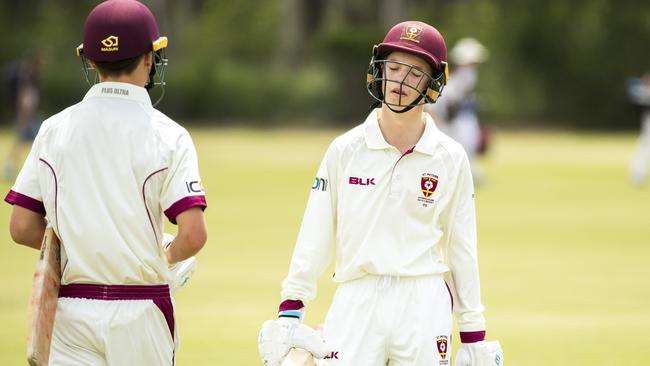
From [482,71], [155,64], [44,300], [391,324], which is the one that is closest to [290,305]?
[391,324]

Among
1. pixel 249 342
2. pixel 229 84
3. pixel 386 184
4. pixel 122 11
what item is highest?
pixel 229 84

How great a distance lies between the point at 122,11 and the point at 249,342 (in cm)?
511

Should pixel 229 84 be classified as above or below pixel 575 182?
above

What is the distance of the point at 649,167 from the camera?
28.2 meters

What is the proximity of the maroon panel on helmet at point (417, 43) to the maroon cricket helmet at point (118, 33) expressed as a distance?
3.43 ft

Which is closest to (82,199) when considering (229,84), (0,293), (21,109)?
(0,293)

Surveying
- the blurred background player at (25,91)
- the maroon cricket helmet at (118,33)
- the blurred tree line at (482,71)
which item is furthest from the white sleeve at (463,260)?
the blurred tree line at (482,71)

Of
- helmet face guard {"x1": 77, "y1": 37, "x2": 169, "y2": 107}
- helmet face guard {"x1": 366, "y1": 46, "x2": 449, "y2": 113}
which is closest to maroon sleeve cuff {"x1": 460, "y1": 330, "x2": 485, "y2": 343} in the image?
helmet face guard {"x1": 366, "y1": 46, "x2": 449, "y2": 113}

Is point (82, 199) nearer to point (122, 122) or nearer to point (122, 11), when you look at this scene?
point (122, 122)

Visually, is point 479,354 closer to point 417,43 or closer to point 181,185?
point 417,43

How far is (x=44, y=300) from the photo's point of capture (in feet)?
16.1

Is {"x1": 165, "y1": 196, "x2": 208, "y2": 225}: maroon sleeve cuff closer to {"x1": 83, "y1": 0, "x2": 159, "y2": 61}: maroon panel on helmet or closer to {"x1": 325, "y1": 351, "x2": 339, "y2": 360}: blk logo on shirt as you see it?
{"x1": 83, "y1": 0, "x2": 159, "y2": 61}: maroon panel on helmet

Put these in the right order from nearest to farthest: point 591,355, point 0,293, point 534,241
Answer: point 591,355 → point 0,293 → point 534,241

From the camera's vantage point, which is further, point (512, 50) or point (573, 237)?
point (512, 50)
